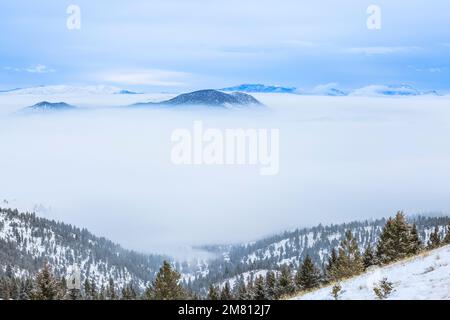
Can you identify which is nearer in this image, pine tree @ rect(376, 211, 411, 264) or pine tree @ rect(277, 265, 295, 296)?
pine tree @ rect(376, 211, 411, 264)

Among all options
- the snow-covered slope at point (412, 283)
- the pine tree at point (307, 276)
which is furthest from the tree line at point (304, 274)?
the snow-covered slope at point (412, 283)

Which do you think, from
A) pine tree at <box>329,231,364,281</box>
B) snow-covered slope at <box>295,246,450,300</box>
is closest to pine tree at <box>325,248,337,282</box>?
pine tree at <box>329,231,364,281</box>

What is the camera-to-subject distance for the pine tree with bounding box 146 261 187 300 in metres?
19.1

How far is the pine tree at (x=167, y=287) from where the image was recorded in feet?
62.7

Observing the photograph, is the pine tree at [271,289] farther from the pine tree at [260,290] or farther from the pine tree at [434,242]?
the pine tree at [434,242]

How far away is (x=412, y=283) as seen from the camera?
34.8 ft

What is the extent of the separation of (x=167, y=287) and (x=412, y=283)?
11.4m

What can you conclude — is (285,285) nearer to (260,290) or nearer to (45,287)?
(260,290)

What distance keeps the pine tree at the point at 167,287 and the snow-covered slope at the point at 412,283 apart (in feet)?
28.7

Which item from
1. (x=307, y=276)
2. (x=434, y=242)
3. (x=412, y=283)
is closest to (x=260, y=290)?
(x=307, y=276)

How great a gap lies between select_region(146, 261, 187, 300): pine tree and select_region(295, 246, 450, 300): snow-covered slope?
875cm

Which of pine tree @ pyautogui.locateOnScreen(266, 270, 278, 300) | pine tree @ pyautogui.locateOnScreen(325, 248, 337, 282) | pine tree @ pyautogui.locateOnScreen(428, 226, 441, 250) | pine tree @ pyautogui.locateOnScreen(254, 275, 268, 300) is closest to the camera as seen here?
pine tree @ pyautogui.locateOnScreen(428, 226, 441, 250)

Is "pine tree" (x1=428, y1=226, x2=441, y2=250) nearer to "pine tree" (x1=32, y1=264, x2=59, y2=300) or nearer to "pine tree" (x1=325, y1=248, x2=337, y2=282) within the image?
"pine tree" (x1=325, y1=248, x2=337, y2=282)
